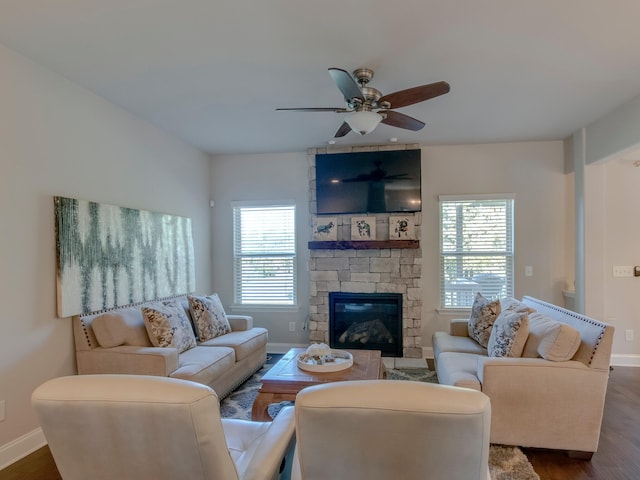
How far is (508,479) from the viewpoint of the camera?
2.22 m

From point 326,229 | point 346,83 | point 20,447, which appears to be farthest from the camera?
point 326,229

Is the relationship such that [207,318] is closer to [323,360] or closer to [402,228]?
[323,360]

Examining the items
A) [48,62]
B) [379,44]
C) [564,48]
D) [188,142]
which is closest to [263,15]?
[379,44]

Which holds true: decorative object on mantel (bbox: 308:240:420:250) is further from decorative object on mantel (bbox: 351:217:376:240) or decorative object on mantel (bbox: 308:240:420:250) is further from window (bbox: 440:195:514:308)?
window (bbox: 440:195:514:308)

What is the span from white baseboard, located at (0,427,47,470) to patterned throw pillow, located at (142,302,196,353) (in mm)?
937

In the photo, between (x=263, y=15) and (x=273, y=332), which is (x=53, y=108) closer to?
(x=263, y=15)

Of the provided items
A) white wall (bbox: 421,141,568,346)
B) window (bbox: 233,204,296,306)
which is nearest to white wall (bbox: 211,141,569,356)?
white wall (bbox: 421,141,568,346)

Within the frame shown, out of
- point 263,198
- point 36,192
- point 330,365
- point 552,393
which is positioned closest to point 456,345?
point 552,393

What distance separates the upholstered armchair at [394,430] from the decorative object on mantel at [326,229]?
3.80 metres

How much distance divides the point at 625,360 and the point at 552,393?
282cm

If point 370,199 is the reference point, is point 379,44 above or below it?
above

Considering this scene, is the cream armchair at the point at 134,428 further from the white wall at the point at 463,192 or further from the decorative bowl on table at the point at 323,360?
the white wall at the point at 463,192

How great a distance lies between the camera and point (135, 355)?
2.86 m

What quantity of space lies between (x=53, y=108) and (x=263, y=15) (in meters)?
1.84
